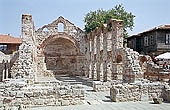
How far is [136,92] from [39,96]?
4269mm

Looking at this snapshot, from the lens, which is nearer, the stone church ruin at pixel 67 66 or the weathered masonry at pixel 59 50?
the stone church ruin at pixel 67 66

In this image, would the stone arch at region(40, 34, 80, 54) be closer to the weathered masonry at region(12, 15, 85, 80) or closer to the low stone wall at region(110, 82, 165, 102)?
the weathered masonry at region(12, 15, 85, 80)

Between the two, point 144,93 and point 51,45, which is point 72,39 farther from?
point 144,93

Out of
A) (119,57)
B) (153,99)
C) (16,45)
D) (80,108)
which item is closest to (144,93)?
(153,99)

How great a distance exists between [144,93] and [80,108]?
3309 millimetres

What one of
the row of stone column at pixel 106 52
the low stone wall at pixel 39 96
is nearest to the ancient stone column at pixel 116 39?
the row of stone column at pixel 106 52

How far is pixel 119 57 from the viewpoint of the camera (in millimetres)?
16141

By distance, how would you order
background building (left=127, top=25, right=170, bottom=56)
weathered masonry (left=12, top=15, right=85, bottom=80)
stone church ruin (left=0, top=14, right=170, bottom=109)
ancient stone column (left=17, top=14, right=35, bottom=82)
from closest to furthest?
stone church ruin (left=0, top=14, right=170, bottom=109) → ancient stone column (left=17, top=14, right=35, bottom=82) → weathered masonry (left=12, top=15, right=85, bottom=80) → background building (left=127, top=25, right=170, bottom=56)

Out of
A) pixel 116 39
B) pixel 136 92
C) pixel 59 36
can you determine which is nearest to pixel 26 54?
pixel 116 39

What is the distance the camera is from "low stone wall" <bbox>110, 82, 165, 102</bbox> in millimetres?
8656

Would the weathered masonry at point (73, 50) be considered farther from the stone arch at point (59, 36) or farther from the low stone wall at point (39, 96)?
the low stone wall at point (39, 96)

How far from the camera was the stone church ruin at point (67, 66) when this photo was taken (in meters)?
7.97

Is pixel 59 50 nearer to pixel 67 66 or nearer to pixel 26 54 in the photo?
pixel 67 66

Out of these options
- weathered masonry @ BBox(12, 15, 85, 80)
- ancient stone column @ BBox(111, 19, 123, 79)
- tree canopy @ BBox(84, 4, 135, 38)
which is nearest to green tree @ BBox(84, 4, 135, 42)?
tree canopy @ BBox(84, 4, 135, 38)
